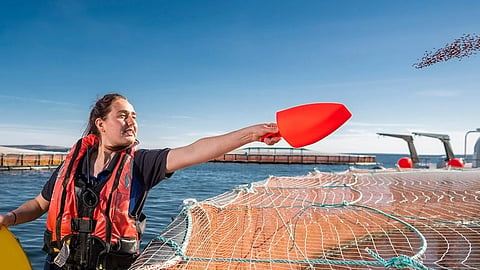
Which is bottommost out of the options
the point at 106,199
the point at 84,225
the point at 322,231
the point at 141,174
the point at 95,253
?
the point at 322,231

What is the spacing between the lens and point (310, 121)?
1.56 metres

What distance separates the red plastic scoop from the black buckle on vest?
2.77 feet

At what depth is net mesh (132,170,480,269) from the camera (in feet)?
7.27

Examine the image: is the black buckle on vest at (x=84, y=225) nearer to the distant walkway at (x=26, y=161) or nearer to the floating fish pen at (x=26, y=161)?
the distant walkway at (x=26, y=161)

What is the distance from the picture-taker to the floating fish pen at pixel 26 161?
23922mm

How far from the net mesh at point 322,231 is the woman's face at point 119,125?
0.54 meters

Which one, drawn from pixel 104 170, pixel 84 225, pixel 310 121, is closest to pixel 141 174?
pixel 104 170

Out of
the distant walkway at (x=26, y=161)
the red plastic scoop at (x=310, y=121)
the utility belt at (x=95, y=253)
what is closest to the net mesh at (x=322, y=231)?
the utility belt at (x=95, y=253)

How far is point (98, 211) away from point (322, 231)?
81.4 inches

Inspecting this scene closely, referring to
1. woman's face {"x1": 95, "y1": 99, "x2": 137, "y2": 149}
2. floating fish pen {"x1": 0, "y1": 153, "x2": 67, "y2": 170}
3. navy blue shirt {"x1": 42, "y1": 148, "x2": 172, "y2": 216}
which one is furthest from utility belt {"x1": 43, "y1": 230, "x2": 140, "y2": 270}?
floating fish pen {"x1": 0, "y1": 153, "x2": 67, "y2": 170}

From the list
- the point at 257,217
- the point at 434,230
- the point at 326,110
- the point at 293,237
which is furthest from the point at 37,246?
the point at 326,110

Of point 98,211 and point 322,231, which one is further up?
point 98,211

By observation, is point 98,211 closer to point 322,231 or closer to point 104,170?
point 104,170

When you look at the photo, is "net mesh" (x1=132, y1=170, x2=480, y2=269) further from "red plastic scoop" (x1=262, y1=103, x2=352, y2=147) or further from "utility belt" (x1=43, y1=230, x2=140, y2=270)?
"red plastic scoop" (x1=262, y1=103, x2=352, y2=147)
